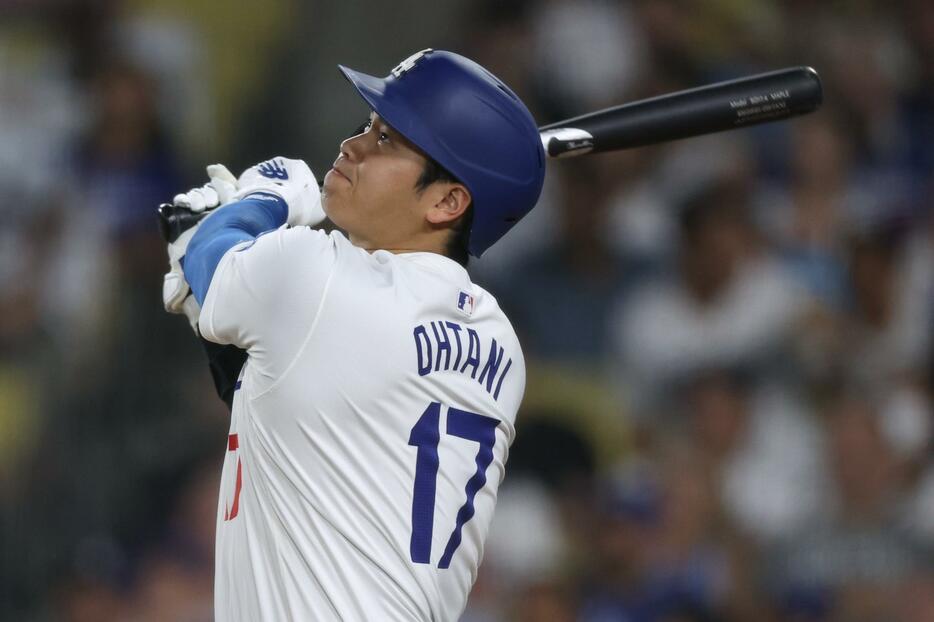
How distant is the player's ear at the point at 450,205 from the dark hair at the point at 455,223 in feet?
0.03

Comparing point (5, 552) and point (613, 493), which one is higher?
point (613, 493)

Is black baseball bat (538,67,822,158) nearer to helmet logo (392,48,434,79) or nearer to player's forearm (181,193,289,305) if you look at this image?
helmet logo (392,48,434,79)

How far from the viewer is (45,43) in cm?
530

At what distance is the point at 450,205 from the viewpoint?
2.20 m

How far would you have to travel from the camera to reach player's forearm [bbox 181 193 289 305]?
2.04 m

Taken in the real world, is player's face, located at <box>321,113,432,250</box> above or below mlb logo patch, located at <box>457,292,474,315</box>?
above

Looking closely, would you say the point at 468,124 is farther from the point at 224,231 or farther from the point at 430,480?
the point at 430,480

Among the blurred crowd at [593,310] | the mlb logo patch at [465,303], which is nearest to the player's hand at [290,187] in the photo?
the mlb logo patch at [465,303]

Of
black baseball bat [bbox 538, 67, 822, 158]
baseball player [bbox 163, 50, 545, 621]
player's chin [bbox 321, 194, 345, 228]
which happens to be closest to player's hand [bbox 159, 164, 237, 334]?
baseball player [bbox 163, 50, 545, 621]

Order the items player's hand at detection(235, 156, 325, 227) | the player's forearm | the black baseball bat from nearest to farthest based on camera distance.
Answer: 1. the player's forearm
2. player's hand at detection(235, 156, 325, 227)
3. the black baseball bat

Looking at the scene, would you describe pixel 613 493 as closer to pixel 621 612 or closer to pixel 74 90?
pixel 621 612

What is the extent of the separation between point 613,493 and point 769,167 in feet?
4.47

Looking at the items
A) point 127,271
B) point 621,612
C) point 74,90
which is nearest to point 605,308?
point 621,612

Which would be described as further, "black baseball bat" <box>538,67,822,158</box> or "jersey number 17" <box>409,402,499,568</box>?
"black baseball bat" <box>538,67,822,158</box>
